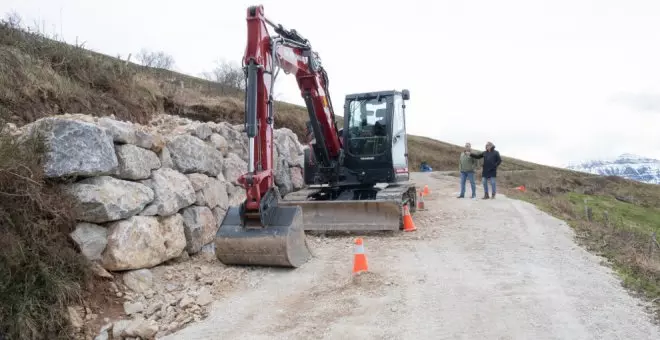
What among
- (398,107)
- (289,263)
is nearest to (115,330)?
(289,263)

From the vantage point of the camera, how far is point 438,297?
543 centimetres

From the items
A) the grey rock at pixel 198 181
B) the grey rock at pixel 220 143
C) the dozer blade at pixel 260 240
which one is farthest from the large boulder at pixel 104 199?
the grey rock at pixel 220 143

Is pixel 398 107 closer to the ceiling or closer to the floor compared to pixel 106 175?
closer to the ceiling

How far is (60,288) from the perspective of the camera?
473 cm

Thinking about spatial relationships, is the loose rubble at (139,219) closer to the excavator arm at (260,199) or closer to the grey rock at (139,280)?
the grey rock at (139,280)

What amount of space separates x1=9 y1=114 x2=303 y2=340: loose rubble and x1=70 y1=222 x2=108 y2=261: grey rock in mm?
11

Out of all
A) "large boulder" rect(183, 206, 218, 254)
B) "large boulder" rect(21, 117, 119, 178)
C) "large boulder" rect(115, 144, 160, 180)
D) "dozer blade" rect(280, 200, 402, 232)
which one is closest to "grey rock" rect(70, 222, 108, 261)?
"large boulder" rect(21, 117, 119, 178)

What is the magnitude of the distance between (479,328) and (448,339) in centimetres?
39

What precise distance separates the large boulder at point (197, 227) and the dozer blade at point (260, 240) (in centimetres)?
75

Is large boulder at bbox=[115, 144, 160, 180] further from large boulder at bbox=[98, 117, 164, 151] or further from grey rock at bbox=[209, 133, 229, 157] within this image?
grey rock at bbox=[209, 133, 229, 157]

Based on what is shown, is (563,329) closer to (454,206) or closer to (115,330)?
(115,330)

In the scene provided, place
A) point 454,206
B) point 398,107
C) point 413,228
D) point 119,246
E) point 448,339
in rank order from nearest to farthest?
point 448,339
point 119,246
point 413,228
point 398,107
point 454,206

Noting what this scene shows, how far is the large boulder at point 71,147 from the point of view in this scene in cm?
536

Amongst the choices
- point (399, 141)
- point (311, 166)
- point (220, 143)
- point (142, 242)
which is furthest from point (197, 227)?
point (399, 141)
